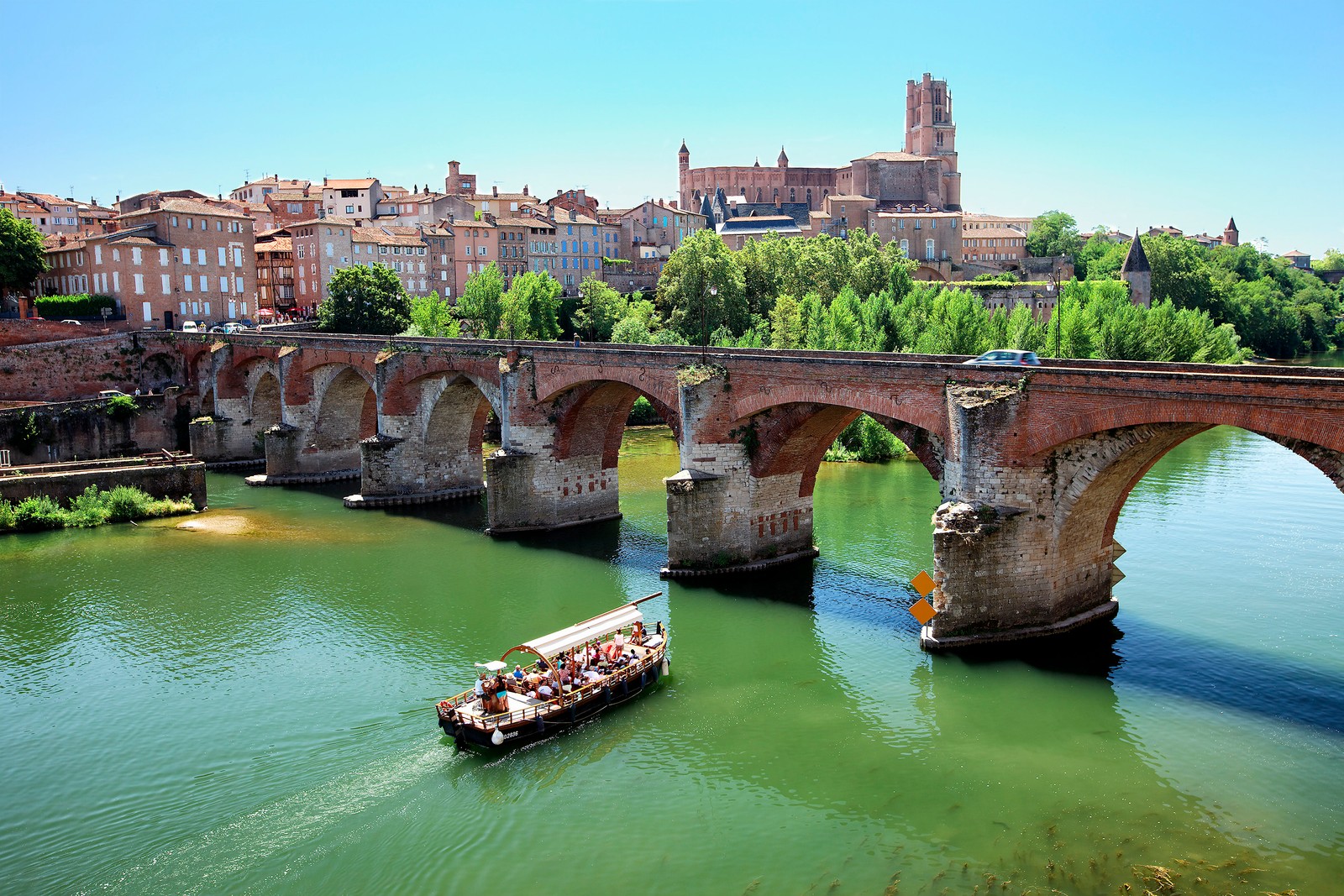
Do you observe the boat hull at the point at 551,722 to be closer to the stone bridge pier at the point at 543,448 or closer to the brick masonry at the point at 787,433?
the brick masonry at the point at 787,433

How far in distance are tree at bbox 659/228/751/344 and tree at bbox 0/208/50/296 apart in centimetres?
4180

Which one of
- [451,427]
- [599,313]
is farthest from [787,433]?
[599,313]

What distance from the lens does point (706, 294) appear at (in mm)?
75938

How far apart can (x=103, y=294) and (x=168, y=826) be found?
193 feet

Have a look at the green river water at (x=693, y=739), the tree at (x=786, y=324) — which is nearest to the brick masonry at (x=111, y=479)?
the green river water at (x=693, y=739)

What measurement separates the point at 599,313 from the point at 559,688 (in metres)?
64.7

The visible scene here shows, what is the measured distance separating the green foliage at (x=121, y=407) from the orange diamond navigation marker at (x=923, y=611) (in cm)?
4789

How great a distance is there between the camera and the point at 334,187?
105m

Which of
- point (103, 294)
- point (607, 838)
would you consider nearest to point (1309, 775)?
point (607, 838)

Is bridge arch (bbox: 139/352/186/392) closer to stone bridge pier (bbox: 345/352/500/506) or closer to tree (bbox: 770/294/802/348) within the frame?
stone bridge pier (bbox: 345/352/500/506)

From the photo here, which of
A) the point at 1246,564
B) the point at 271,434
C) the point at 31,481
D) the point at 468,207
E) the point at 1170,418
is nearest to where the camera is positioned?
the point at 1170,418

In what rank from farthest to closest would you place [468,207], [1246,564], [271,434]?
[468,207]
[271,434]
[1246,564]

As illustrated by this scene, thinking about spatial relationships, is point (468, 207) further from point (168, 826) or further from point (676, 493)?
point (168, 826)

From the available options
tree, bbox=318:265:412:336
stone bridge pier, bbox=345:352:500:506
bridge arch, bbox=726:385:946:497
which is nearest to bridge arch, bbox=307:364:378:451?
stone bridge pier, bbox=345:352:500:506
